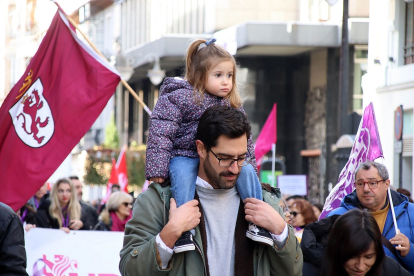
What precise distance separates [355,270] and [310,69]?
27552mm

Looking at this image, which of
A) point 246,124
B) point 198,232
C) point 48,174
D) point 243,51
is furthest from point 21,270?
point 243,51

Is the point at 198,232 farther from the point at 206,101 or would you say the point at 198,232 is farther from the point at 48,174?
the point at 48,174

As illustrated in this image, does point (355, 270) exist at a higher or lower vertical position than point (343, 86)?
lower

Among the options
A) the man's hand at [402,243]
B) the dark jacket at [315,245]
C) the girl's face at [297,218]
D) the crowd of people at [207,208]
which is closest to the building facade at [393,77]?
the girl's face at [297,218]

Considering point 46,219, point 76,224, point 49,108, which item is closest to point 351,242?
point 49,108

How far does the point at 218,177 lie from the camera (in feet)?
12.3

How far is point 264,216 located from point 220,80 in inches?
35.5

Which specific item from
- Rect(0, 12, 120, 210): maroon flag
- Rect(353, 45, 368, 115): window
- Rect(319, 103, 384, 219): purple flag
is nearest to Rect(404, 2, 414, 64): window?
Rect(353, 45, 368, 115): window

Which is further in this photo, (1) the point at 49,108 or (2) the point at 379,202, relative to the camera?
(1) the point at 49,108

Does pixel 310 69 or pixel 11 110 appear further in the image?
pixel 310 69

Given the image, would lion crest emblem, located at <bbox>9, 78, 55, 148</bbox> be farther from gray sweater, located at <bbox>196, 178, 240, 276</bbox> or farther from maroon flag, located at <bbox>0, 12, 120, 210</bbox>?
gray sweater, located at <bbox>196, 178, 240, 276</bbox>

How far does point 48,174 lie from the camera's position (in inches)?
300

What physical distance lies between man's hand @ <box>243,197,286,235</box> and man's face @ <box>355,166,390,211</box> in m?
2.34

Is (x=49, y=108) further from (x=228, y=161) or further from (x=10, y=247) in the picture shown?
(x=228, y=161)
